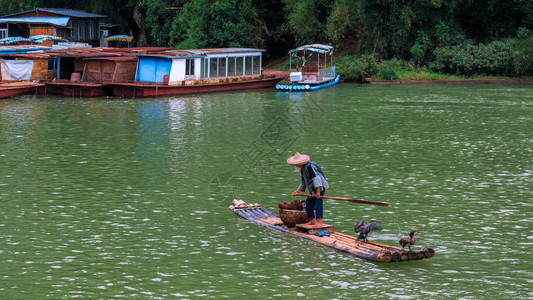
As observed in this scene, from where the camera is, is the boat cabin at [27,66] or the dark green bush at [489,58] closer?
the boat cabin at [27,66]

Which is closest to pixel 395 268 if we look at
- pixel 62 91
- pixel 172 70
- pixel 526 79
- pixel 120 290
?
pixel 120 290

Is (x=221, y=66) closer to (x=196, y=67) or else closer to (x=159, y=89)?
(x=196, y=67)

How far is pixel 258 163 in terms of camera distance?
21.8 meters

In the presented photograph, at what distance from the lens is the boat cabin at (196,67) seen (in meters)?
41.7

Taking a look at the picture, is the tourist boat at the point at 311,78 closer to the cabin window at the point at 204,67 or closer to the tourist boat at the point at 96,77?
the cabin window at the point at 204,67

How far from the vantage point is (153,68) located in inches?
1656

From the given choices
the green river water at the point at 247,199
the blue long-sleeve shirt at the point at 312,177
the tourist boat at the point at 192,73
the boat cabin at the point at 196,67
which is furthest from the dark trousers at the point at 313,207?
the boat cabin at the point at 196,67

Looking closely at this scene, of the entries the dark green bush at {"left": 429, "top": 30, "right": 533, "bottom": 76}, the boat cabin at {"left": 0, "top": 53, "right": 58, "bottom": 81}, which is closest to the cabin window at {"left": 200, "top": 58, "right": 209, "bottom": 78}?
the boat cabin at {"left": 0, "top": 53, "right": 58, "bottom": 81}

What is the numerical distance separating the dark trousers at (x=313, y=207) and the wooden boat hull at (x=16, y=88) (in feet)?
96.1

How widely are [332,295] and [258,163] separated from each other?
10.9 meters

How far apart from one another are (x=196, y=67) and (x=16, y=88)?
10.1 meters

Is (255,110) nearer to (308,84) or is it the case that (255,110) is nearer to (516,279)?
(308,84)

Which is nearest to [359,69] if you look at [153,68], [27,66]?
[153,68]

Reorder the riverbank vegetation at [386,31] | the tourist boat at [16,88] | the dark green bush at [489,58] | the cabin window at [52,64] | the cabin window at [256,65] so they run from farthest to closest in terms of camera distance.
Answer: the riverbank vegetation at [386,31] < the dark green bush at [489,58] < the cabin window at [256,65] < the cabin window at [52,64] < the tourist boat at [16,88]
